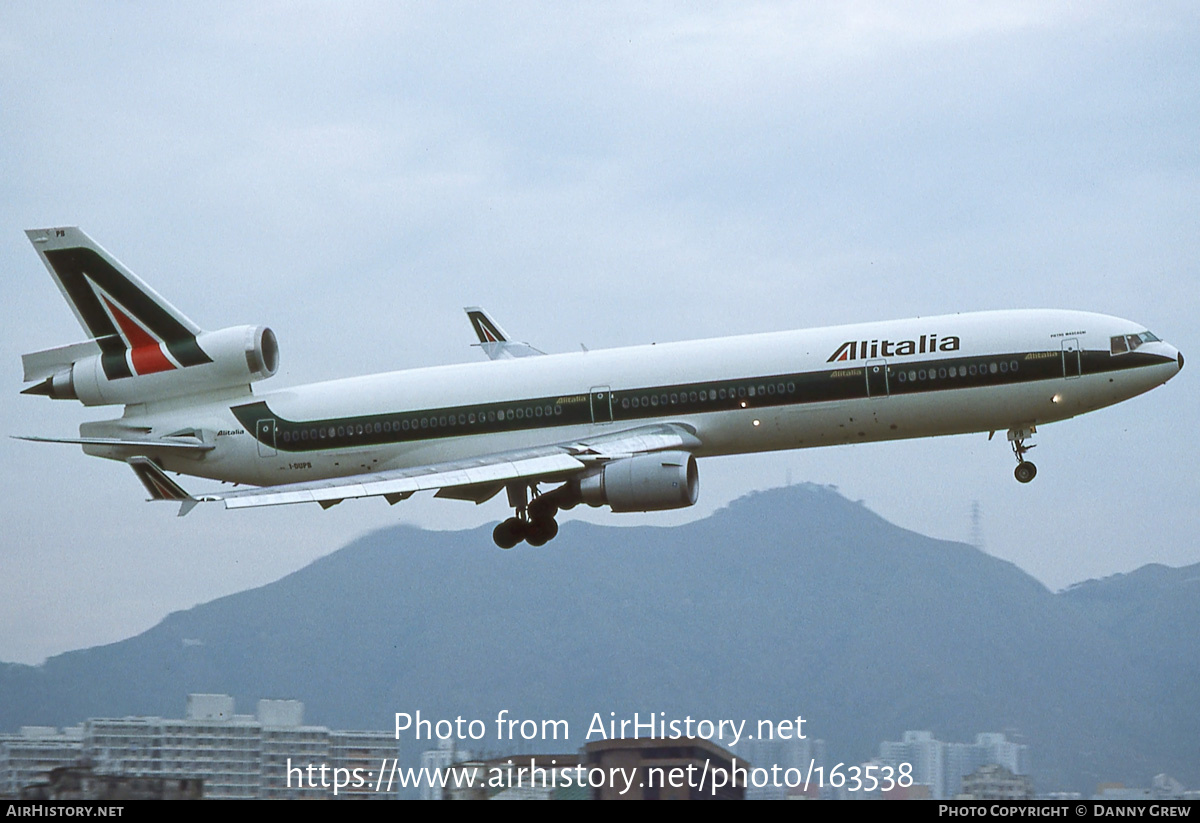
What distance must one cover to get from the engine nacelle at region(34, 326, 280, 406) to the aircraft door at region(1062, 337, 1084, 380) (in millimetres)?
33118

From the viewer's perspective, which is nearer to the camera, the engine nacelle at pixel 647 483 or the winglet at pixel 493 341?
the engine nacelle at pixel 647 483

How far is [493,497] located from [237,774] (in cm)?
3200

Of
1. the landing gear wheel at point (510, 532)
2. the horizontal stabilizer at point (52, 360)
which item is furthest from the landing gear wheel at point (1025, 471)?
the horizontal stabilizer at point (52, 360)

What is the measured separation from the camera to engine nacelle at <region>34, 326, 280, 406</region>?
60812 mm

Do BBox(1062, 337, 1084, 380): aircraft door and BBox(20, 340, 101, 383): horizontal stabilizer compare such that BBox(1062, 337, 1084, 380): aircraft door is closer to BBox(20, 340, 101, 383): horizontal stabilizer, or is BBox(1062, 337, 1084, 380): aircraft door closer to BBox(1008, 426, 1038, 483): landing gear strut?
BBox(1008, 426, 1038, 483): landing gear strut

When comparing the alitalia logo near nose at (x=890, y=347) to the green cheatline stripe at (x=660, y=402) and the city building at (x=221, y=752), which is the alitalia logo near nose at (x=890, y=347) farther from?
the city building at (x=221, y=752)

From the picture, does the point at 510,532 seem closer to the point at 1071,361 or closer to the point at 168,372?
the point at 168,372

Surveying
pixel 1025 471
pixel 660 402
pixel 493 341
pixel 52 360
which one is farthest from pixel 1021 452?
pixel 52 360

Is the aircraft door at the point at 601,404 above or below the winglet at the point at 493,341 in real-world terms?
below

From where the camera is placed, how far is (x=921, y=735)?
183 metres

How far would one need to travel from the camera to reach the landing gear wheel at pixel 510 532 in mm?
59594

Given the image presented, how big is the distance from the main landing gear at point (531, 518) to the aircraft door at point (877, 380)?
1325cm

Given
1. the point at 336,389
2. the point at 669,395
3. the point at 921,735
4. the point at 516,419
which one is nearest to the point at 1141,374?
the point at 669,395
